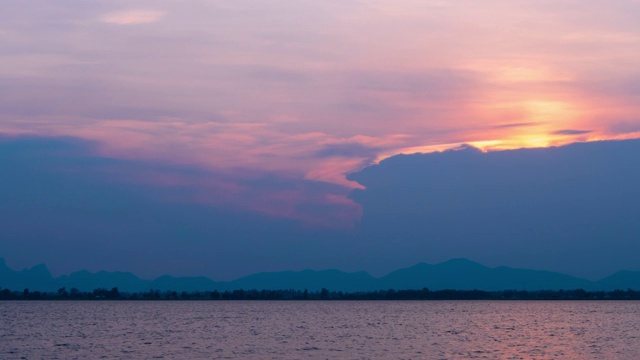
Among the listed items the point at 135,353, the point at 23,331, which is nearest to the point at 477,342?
the point at 135,353

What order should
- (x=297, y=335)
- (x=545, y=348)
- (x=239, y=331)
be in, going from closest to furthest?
1. (x=545, y=348)
2. (x=297, y=335)
3. (x=239, y=331)

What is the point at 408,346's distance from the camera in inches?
3435

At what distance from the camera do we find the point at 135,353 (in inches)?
3135

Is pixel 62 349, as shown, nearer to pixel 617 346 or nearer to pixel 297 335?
pixel 297 335

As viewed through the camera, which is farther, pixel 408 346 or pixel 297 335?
pixel 297 335

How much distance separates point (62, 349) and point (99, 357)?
34.2 ft

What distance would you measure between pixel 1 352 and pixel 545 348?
49.3 m

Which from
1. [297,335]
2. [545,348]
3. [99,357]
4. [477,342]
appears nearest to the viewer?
[99,357]

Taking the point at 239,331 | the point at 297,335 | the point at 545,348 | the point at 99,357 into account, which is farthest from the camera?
the point at 239,331

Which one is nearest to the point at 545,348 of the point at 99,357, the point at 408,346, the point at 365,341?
the point at 408,346

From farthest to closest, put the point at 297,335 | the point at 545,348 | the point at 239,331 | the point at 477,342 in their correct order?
the point at 239,331
the point at 297,335
the point at 477,342
the point at 545,348

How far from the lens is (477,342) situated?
Answer: 92.2m

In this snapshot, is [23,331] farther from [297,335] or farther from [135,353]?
[135,353]

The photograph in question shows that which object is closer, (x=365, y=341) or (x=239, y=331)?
(x=365, y=341)
